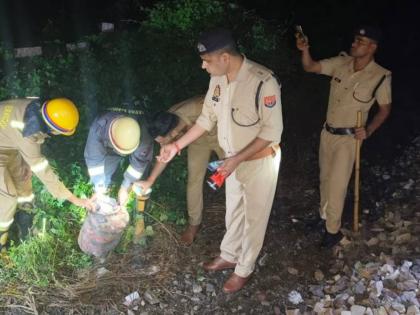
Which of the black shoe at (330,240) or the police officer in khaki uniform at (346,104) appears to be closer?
the police officer in khaki uniform at (346,104)

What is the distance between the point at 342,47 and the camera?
31.5 feet

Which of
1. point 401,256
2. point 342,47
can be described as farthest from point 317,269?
point 342,47

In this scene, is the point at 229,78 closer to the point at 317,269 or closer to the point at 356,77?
the point at 356,77

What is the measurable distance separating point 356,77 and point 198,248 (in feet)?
7.84

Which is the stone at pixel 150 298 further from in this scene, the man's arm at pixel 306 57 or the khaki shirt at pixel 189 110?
the man's arm at pixel 306 57

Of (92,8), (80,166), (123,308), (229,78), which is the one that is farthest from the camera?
(92,8)

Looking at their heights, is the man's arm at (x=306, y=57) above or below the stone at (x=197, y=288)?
above

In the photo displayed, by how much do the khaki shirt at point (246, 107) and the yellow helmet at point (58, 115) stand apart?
119 cm

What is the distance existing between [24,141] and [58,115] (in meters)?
0.39

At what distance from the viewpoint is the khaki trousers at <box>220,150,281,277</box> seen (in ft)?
13.1

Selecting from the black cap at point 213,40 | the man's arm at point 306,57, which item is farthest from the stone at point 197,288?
the man's arm at point 306,57

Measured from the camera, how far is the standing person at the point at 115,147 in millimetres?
3912

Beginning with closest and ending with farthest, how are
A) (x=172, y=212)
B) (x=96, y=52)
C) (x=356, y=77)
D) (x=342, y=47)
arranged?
(x=356, y=77) → (x=172, y=212) → (x=96, y=52) → (x=342, y=47)

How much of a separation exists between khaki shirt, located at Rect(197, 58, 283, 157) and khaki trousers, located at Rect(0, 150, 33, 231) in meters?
2.00
